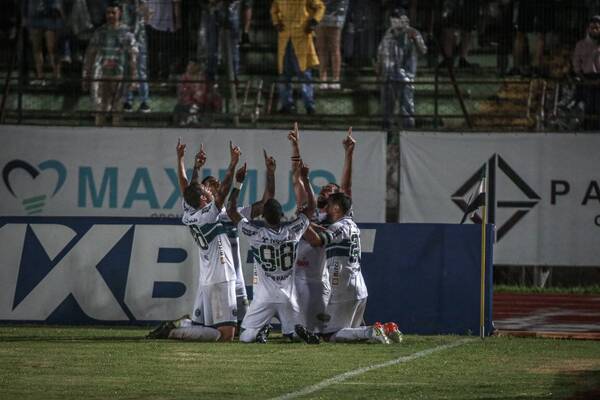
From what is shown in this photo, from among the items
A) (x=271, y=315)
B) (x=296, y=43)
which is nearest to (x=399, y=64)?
(x=296, y=43)

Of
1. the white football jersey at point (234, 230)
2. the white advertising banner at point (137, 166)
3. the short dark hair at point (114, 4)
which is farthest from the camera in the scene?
A: the short dark hair at point (114, 4)

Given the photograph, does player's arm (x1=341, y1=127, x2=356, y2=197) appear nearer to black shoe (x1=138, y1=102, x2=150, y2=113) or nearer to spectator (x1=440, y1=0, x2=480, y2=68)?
black shoe (x1=138, y1=102, x2=150, y2=113)

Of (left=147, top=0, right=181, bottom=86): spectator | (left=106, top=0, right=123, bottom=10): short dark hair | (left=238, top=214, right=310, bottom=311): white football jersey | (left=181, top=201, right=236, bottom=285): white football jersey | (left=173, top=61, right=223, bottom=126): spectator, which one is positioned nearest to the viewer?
(left=238, top=214, right=310, bottom=311): white football jersey

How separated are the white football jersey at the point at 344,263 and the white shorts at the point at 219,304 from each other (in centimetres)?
114

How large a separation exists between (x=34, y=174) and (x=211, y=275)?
8578 millimetres

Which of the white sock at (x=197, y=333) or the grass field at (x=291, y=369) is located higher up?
the grass field at (x=291, y=369)

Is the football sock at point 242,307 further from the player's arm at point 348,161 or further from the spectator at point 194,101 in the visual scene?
the spectator at point 194,101

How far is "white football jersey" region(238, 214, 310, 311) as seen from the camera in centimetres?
1524

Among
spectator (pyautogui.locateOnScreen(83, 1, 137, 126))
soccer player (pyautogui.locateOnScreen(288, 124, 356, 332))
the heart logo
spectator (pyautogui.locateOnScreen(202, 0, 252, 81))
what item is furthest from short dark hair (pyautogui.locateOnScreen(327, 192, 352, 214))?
spectator (pyautogui.locateOnScreen(202, 0, 252, 81))

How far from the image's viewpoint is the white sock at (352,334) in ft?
50.3

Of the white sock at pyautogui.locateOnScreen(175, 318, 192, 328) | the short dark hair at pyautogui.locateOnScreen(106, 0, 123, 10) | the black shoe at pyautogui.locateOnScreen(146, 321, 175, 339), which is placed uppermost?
the short dark hair at pyautogui.locateOnScreen(106, 0, 123, 10)

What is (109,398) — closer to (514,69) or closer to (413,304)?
(413,304)

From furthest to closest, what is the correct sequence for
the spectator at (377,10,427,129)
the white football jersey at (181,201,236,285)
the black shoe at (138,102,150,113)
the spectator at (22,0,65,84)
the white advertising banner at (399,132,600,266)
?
the spectator at (22,0,65,84) < the black shoe at (138,102,150,113) < the spectator at (377,10,427,129) < the white advertising banner at (399,132,600,266) < the white football jersey at (181,201,236,285)

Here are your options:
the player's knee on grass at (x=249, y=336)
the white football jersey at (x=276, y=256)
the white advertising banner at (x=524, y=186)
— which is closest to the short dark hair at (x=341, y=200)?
the white football jersey at (x=276, y=256)
